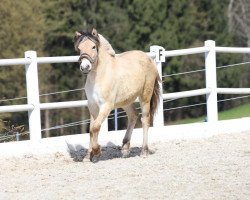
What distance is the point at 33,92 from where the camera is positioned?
11.3 m

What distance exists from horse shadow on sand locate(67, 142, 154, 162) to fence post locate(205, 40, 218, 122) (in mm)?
1890

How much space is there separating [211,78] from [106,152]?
8.35ft

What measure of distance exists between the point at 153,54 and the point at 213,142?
1.56m

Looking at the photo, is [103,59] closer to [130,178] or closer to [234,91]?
[130,178]

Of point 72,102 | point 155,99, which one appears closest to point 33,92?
point 72,102

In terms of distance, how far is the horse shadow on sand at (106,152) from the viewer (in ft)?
36.6

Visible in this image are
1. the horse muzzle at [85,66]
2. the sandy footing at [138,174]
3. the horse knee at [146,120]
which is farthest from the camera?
the horse knee at [146,120]

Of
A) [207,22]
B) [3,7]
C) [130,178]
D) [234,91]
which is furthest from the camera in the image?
[207,22]

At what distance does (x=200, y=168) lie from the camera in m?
9.75

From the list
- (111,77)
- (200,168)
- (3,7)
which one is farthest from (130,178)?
(3,7)

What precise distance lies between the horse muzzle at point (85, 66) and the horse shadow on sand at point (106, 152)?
4.60 feet

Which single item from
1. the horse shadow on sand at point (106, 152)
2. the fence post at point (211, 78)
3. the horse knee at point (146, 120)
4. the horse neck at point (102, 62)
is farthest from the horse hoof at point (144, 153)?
the fence post at point (211, 78)

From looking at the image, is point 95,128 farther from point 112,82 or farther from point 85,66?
point 85,66

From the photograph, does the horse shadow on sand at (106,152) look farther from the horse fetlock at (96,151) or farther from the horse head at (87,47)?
the horse head at (87,47)
